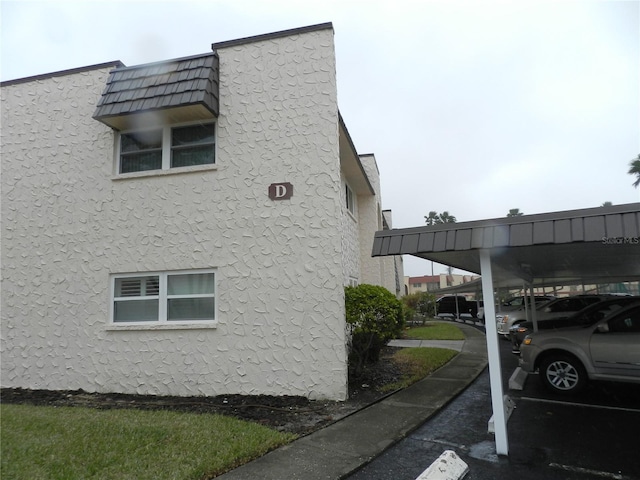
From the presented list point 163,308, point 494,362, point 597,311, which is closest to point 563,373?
point 597,311

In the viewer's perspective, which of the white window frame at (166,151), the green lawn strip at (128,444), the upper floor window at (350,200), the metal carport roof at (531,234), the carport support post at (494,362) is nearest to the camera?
the metal carport roof at (531,234)

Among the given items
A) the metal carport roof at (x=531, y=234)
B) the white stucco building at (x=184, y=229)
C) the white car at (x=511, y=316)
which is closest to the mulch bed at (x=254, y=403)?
the white stucco building at (x=184, y=229)

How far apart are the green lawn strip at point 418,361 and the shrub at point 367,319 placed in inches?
33.0

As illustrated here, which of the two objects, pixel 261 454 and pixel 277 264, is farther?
pixel 277 264

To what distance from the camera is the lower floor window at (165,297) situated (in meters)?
7.55

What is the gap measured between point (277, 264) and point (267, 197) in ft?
4.13

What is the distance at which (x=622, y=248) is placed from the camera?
17.1 ft

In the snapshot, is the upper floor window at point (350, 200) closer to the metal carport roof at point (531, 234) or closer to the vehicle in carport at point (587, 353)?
the vehicle in carport at point (587, 353)

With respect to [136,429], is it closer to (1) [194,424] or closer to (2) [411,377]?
(1) [194,424]

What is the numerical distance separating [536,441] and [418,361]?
16.8ft

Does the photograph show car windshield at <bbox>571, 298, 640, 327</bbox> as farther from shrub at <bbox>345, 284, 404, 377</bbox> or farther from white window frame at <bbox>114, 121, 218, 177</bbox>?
white window frame at <bbox>114, 121, 218, 177</bbox>

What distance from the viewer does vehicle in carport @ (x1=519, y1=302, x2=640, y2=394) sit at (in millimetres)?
6297

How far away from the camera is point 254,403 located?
6.75m

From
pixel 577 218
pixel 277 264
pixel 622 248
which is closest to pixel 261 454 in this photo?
pixel 277 264
